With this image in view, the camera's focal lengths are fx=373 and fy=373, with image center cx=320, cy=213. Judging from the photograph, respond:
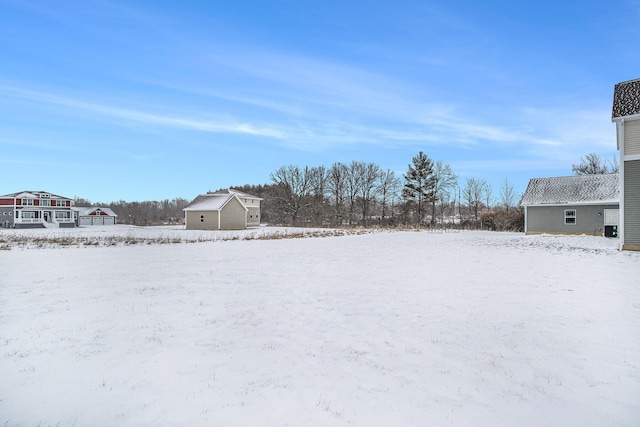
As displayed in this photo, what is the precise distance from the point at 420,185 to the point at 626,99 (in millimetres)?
36274

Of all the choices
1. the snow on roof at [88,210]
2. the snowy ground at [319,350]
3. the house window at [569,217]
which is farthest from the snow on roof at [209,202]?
the house window at [569,217]

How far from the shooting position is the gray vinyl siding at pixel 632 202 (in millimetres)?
15359

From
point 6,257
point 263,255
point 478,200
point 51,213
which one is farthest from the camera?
point 478,200

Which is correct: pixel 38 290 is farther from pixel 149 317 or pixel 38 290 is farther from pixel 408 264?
pixel 408 264

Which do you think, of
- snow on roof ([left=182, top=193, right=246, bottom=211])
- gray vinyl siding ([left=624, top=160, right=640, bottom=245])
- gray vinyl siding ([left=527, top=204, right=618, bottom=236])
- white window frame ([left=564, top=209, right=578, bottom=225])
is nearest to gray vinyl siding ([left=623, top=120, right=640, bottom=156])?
gray vinyl siding ([left=624, top=160, right=640, bottom=245])

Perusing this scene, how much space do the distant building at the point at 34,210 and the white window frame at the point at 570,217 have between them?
183 ft

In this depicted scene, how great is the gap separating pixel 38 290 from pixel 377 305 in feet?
24.2

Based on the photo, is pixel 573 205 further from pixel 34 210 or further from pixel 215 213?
pixel 34 210

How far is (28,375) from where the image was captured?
4.43m

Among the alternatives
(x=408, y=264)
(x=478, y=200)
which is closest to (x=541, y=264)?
(x=408, y=264)

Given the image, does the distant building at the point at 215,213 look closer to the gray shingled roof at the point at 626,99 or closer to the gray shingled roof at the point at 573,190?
the gray shingled roof at the point at 573,190

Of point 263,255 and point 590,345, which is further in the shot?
point 263,255

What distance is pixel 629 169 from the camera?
50.7 feet

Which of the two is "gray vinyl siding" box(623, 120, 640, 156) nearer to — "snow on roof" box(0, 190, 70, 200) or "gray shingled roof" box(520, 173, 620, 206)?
"gray shingled roof" box(520, 173, 620, 206)
